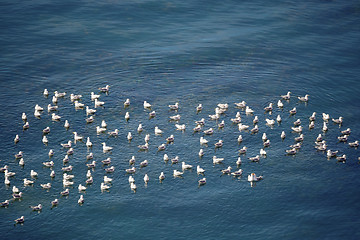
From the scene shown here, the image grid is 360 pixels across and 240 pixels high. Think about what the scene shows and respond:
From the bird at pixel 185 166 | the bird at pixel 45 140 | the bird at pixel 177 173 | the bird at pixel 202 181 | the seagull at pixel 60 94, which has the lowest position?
the bird at pixel 202 181

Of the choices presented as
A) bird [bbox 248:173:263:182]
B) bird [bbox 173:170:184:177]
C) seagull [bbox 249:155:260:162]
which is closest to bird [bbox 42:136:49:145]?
bird [bbox 173:170:184:177]

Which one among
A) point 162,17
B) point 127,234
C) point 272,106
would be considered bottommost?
point 127,234

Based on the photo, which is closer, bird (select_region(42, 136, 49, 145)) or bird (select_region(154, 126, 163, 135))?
bird (select_region(42, 136, 49, 145))

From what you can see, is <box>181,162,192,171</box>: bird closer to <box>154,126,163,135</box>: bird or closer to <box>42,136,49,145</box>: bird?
<box>154,126,163,135</box>: bird

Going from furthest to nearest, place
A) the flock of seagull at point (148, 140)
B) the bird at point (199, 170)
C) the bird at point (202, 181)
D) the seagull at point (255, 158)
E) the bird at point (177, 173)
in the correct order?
the seagull at point (255, 158), the bird at point (199, 170), the bird at point (177, 173), the bird at point (202, 181), the flock of seagull at point (148, 140)

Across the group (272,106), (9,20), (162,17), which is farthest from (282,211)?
(9,20)

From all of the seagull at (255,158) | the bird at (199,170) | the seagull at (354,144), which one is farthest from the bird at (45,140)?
the seagull at (354,144)

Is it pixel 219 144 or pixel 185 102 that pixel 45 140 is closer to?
pixel 185 102

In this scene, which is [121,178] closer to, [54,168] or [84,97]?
[54,168]

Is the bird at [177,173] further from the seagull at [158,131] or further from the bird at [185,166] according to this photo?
the seagull at [158,131]
